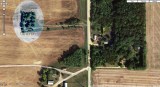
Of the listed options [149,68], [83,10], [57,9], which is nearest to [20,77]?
[57,9]

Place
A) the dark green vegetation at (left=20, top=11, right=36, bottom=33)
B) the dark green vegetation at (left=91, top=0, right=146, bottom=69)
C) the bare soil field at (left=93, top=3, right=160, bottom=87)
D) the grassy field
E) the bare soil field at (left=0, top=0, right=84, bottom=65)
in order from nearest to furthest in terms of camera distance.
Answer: the dark green vegetation at (left=91, top=0, right=146, bottom=69) → the bare soil field at (left=93, top=3, right=160, bottom=87) → the grassy field → the bare soil field at (left=0, top=0, right=84, bottom=65) → the dark green vegetation at (left=20, top=11, right=36, bottom=33)

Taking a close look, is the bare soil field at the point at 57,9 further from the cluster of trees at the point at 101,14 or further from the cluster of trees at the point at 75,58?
the cluster of trees at the point at 75,58

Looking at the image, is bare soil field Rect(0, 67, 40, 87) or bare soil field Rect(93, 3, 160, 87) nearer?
bare soil field Rect(93, 3, 160, 87)

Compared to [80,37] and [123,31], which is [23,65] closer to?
[80,37]

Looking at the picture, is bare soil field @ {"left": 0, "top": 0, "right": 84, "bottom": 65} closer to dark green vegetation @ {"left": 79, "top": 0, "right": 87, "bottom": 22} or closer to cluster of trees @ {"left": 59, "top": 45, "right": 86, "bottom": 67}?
dark green vegetation @ {"left": 79, "top": 0, "right": 87, "bottom": 22}

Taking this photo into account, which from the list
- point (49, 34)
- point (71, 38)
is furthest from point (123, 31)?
point (49, 34)

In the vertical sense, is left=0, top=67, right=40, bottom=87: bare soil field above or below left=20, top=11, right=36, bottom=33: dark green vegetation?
below

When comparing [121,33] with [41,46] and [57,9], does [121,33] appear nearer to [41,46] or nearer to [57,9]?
[57,9]

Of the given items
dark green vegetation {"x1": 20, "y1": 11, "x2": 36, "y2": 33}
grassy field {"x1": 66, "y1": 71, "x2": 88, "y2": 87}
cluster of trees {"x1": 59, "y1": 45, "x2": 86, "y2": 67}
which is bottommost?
grassy field {"x1": 66, "y1": 71, "x2": 88, "y2": 87}

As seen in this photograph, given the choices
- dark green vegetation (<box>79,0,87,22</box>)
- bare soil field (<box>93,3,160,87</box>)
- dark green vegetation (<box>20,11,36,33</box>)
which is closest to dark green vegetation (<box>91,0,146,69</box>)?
bare soil field (<box>93,3,160,87</box>)
